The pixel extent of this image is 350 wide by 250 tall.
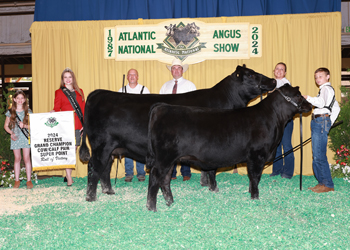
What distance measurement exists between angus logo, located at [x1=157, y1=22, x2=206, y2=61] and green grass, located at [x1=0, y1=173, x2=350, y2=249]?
2.69 metres

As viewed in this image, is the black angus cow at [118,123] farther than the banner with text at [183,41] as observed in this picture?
No

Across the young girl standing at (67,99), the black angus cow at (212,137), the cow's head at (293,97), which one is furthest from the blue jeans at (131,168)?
the cow's head at (293,97)

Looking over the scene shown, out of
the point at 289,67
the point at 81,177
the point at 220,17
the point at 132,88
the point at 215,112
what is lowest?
the point at 81,177

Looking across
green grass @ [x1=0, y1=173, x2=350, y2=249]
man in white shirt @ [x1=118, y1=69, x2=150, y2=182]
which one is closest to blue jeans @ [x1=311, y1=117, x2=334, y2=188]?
green grass @ [x1=0, y1=173, x2=350, y2=249]

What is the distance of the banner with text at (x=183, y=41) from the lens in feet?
20.0

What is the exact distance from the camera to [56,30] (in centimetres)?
634

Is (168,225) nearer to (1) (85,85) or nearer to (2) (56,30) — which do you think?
(1) (85,85)

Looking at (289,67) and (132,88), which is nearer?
(132,88)

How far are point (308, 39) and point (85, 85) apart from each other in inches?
173

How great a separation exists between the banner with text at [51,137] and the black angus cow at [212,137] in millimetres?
1954

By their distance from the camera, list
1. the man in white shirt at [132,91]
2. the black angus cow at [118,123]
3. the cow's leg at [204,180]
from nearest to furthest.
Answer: the black angus cow at [118,123]
the cow's leg at [204,180]
the man in white shirt at [132,91]

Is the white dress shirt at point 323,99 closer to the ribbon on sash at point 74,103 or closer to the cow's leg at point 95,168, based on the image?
the cow's leg at point 95,168

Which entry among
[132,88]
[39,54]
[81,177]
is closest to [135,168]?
[81,177]

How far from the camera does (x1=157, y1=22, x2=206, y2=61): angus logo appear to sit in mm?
6156
